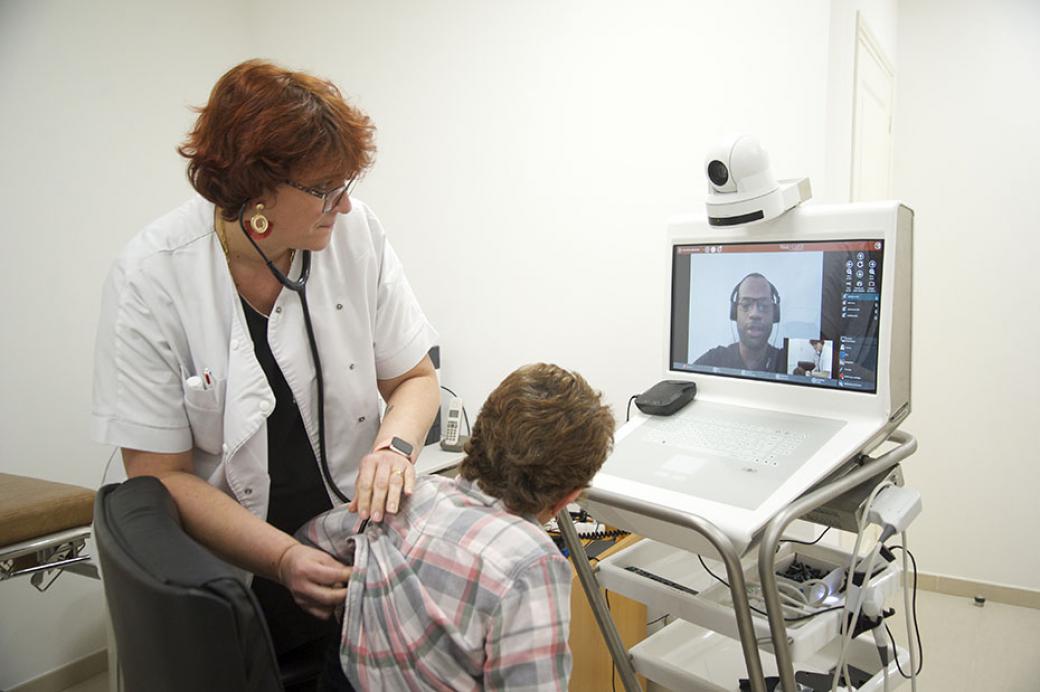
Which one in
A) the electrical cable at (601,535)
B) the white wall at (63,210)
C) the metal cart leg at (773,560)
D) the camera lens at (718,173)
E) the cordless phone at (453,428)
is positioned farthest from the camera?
the cordless phone at (453,428)

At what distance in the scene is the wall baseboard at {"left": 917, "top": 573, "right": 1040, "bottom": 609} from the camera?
9.28ft

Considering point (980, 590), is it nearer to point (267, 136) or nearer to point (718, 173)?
point (718, 173)

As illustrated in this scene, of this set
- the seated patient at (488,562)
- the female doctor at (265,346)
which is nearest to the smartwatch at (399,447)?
the female doctor at (265,346)

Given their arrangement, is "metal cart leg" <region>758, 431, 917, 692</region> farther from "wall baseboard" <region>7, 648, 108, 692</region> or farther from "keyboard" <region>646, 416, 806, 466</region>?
"wall baseboard" <region>7, 648, 108, 692</region>

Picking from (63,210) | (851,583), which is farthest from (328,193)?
(63,210)

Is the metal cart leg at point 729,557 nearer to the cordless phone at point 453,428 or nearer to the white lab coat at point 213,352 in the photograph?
the white lab coat at point 213,352

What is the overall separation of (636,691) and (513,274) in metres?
1.45

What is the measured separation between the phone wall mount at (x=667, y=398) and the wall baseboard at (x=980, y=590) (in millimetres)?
2073

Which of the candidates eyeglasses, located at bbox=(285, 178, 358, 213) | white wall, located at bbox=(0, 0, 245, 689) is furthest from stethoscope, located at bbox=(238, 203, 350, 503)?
white wall, located at bbox=(0, 0, 245, 689)

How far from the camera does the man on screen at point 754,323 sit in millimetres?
1485

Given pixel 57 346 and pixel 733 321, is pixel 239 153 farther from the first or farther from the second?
pixel 57 346

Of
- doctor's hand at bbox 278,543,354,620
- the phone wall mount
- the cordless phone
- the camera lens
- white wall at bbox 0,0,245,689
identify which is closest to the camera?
doctor's hand at bbox 278,543,354,620

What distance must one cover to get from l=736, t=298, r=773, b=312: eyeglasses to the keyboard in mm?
230

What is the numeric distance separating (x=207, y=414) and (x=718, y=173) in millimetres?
1005
